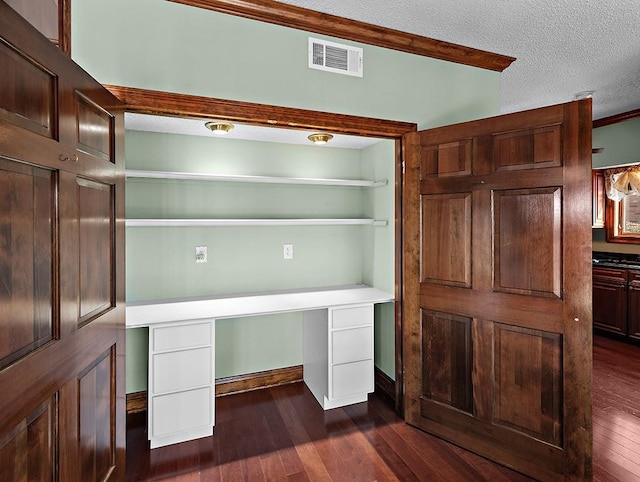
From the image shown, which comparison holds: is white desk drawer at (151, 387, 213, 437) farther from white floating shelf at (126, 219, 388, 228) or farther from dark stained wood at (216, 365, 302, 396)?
white floating shelf at (126, 219, 388, 228)

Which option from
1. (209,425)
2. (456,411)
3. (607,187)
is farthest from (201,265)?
(607,187)

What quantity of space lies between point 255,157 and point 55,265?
6.83ft

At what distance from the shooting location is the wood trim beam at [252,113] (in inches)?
72.0

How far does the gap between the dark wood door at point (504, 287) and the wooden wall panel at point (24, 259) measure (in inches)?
76.8

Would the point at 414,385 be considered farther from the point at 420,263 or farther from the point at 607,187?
the point at 607,187

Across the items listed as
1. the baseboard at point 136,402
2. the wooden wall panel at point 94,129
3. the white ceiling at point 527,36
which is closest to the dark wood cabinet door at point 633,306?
the white ceiling at point 527,36

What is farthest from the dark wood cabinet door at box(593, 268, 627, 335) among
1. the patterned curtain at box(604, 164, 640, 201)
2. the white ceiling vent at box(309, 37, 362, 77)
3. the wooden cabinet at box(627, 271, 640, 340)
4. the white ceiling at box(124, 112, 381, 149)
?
the white ceiling vent at box(309, 37, 362, 77)

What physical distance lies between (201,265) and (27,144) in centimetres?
194

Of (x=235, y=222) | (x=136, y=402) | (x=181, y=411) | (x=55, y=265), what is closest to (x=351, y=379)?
(x=181, y=411)

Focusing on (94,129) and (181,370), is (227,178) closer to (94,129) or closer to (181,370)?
(94,129)

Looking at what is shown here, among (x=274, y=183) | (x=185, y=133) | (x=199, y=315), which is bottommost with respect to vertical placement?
(x=199, y=315)

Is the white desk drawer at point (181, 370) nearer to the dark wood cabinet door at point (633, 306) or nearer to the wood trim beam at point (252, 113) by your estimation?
the wood trim beam at point (252, 113)

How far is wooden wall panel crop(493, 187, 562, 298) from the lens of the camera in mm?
1871

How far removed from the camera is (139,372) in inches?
107
